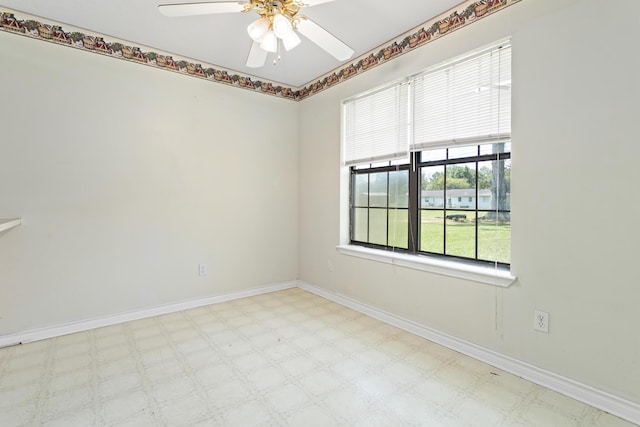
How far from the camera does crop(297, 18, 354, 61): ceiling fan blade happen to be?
184cm

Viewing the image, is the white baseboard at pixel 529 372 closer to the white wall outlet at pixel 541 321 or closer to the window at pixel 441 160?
the white wall outlet at pixel 541 321

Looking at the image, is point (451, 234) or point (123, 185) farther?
point (123, 185)

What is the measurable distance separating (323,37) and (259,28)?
1.34ft

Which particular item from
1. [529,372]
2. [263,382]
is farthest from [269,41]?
[529,372]

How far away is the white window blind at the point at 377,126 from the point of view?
109 inches

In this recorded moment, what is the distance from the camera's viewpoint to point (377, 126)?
3018 mm

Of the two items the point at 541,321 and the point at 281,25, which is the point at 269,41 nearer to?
the point at 281,25

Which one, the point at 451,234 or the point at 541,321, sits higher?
the point at 451,234

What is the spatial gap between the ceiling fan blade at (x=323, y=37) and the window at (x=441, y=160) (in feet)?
2.97

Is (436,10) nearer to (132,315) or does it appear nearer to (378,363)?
(378,363)

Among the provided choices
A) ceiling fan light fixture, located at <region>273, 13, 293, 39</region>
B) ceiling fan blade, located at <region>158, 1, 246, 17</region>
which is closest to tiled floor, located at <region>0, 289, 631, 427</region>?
ceiling fan light fixture, located at <region>273, 13, 293, 39</region>

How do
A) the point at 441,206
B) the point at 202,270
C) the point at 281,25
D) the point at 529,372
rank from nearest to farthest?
the point at 281,25 < the point at 529,372 < the point at 441,206 < the point at 202,270

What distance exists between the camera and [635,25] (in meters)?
1.56

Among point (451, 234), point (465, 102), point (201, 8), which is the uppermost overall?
point (201, 8)
